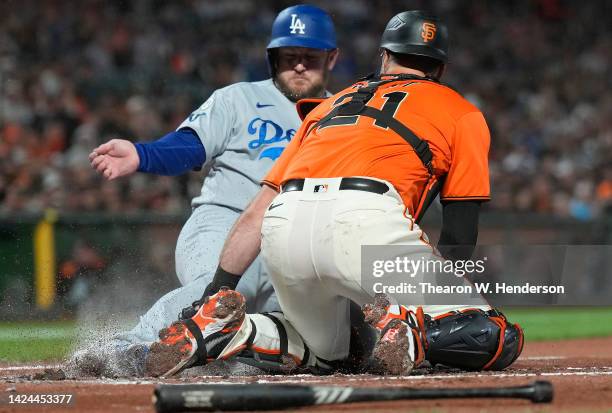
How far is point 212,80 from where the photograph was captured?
14.4m

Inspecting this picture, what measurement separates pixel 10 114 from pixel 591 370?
9.71 meters

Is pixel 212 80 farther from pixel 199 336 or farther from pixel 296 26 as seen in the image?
pixel 199 336

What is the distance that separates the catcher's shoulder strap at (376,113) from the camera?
4.50 metres

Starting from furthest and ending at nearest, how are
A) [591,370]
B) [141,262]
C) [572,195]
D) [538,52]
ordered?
[538,52], [572,195], [141,262], [591,370]

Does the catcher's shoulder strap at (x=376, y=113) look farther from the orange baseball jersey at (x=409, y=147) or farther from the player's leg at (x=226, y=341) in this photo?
the player's leg at (x=226, y=341)

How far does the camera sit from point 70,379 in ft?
15.0

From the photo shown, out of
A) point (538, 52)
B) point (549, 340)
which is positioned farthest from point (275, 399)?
point (538, 52)

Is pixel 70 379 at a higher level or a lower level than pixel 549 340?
higher

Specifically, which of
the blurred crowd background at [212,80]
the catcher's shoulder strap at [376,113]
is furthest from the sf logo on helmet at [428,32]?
the blurred crowd background at [212,80]

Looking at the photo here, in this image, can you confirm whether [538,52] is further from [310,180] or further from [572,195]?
[310,180]

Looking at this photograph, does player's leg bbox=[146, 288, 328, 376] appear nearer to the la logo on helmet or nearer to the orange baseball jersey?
the orange baseball jersey

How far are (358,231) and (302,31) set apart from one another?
231cm

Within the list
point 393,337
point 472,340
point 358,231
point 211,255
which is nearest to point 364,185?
point 358,231

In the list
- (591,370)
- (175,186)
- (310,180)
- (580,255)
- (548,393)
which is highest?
(310,180)
